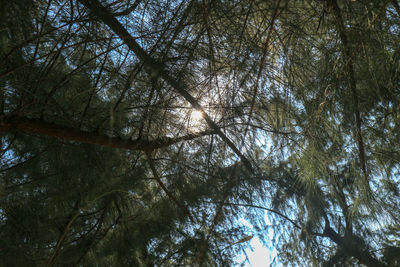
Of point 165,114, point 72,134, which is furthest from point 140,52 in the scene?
point 72,134

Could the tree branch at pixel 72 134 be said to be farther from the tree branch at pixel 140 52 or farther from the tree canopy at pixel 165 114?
the tree branch at pixel 140 52

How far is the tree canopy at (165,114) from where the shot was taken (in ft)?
4.01

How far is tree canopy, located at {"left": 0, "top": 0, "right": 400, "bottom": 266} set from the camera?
4.01ft

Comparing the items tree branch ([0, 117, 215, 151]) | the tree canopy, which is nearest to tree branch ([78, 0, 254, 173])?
the tree canopy

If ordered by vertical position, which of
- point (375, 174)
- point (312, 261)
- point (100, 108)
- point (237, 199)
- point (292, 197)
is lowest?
point (375, 174)

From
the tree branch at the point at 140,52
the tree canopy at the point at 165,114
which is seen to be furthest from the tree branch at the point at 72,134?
the tree branch at the point at 140,52

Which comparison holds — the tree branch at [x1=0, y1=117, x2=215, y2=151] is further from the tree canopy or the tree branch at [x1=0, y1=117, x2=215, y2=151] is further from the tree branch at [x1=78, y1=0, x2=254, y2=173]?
the tree branch at [x1=78, y1=0, x2=254, y2=173]

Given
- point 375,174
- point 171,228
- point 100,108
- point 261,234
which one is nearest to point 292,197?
point 261,234

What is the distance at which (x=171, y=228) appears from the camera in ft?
6.11

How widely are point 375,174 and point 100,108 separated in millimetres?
1332

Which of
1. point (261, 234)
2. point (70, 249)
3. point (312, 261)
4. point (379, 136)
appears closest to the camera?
point (70, 249)

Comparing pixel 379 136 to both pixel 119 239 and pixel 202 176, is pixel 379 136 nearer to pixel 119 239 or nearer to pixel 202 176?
pixel 202 176

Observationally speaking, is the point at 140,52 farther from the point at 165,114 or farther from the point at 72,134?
the point at 72,134

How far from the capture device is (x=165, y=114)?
1374mm
